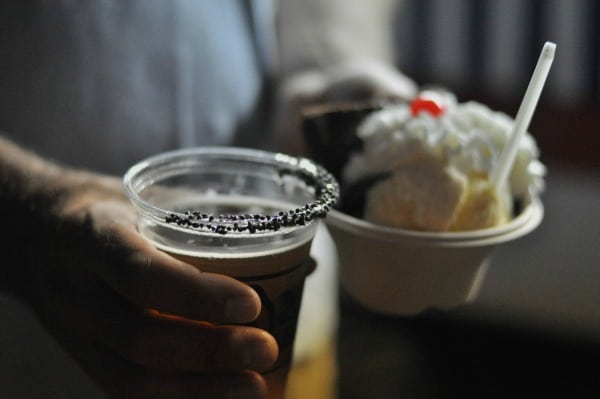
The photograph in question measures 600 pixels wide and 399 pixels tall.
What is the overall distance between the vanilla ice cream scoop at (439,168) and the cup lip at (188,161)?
7cm

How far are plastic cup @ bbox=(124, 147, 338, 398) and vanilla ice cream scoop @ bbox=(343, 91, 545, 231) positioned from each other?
81mm

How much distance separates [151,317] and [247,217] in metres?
0.09

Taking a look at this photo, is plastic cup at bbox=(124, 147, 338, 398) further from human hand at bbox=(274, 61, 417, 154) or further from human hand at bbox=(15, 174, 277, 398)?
human hand at bbox=(274, 61, 417, 154)

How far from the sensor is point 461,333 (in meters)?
1.52

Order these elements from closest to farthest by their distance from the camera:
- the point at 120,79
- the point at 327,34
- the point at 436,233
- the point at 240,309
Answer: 1. the point at 240,309
2. the point at 436,233
3. the point at 120,79
4. the point at 327,34

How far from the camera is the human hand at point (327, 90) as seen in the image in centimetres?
73

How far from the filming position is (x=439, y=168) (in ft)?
1.77

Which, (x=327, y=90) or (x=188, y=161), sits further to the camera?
(x=327, y=90)

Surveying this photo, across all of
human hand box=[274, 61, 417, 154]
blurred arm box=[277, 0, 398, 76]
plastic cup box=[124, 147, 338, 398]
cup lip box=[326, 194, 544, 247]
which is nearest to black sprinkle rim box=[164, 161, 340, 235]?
plastic cup box=[124, 147, 338, 398]

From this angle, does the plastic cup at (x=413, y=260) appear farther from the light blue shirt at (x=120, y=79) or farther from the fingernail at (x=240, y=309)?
the light blue shirt at (x=120, y=79)

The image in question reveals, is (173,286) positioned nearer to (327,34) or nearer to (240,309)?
(240,309)

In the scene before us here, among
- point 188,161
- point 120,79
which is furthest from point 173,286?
point 120,79

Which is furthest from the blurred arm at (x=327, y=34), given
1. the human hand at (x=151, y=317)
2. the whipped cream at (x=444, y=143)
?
the human hand at (x=151, y=317)

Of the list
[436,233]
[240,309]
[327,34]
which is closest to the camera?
[240,309]
